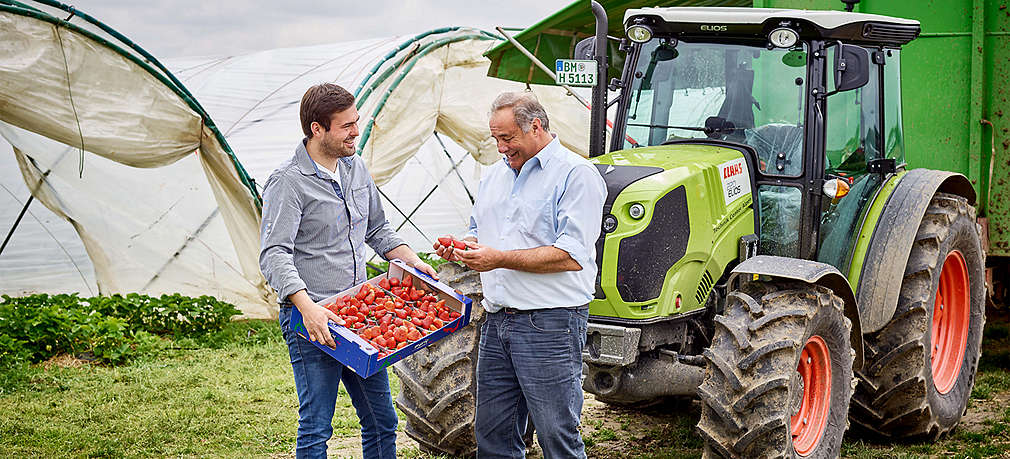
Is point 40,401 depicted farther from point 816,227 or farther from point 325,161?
point 816,227

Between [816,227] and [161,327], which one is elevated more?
[816,227]

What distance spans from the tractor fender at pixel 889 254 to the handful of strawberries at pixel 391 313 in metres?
2.43

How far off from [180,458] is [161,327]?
3.73 metres

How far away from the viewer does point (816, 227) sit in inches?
Answer: 193

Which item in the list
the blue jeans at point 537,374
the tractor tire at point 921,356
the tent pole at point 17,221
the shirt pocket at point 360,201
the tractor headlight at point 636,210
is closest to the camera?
the blue jeans at point 537,374

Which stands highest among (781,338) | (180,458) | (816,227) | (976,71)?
(976,71)

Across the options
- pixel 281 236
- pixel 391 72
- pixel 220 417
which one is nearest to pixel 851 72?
pixel 281 236

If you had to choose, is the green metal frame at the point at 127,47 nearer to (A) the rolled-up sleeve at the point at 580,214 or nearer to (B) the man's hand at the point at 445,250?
(B) the man's hand at the point at 445,250

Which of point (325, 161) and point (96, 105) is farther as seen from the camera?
point (96, 105)

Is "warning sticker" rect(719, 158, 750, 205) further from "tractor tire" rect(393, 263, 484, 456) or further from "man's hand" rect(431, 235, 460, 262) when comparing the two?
"man's hand" rect(431, 235, 460, 262)

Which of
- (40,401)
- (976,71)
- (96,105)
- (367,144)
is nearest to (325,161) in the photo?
(40,401)

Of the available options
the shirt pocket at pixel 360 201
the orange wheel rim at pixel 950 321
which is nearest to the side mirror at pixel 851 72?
the orange wheel rim at pixel 950 321

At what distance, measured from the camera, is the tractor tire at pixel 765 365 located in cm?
409

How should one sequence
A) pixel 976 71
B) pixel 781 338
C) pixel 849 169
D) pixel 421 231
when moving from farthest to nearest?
pixel 421 231
pixel 976 71
pixel 849 169
pixel 781 338
